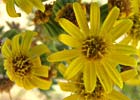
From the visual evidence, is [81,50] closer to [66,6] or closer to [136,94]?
[66,6]

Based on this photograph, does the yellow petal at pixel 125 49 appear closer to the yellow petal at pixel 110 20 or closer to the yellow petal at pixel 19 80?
the yellow petal at pixel 110 20

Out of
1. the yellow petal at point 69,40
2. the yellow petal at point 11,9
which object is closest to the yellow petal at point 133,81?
the yellow petal at point 69,40

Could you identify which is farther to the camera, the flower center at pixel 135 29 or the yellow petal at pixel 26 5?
the flower center at pixel 135 29

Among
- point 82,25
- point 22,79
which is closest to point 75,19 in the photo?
point 82,25

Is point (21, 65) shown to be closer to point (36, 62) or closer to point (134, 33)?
point (36, 62)

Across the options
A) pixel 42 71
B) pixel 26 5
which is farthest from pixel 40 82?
pixel 26 5

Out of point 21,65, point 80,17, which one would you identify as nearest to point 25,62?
point 21,65

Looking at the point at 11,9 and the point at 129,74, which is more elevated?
the point at 11,9

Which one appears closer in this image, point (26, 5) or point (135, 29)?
point (26, 5)
